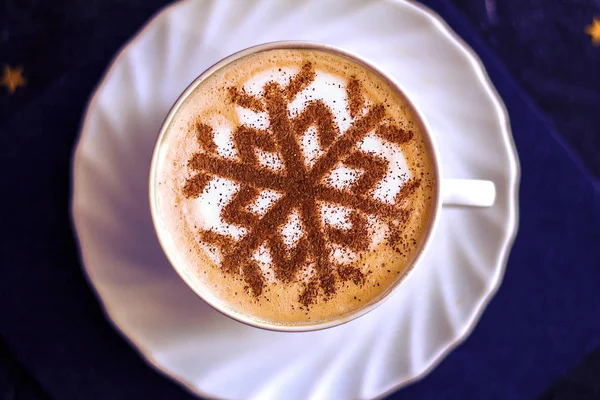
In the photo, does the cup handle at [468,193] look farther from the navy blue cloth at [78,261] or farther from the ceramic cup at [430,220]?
the navy blue cloth at [78,261]

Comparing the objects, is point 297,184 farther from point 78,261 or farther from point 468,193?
point 78,261

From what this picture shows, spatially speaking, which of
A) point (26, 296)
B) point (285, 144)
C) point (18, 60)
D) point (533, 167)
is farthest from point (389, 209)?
point (18, 60)

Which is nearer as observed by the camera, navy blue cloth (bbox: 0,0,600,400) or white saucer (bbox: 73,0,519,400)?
white saucer (bbox: 73,0,519,400)

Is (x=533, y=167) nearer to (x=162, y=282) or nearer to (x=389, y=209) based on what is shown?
(x=389, y=209)

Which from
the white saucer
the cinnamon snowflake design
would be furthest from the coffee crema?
the white saucer

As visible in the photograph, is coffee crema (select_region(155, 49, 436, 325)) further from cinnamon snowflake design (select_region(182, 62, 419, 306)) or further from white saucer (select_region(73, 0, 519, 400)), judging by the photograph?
white saucer (select_region(73, 0, 519, 400))

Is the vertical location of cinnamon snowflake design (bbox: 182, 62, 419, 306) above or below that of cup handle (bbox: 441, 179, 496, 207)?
above

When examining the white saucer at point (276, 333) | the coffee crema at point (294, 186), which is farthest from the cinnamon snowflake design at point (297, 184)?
the white saucer at point (276, 333)
